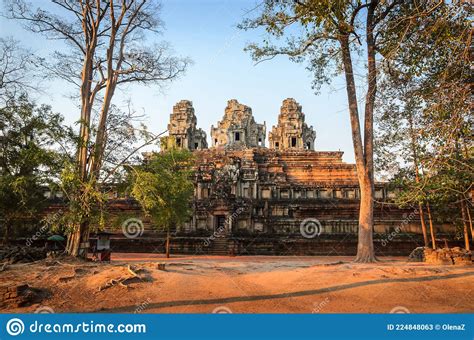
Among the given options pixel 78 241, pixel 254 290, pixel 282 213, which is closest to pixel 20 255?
pixel 78 241

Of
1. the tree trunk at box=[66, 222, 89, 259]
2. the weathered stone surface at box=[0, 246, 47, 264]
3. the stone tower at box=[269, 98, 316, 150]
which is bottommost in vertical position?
the weathered stone surface at box=[0, 246, 47, 264]

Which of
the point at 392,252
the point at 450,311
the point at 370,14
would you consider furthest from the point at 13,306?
the point at 392,252

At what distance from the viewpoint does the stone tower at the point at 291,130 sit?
5202cm

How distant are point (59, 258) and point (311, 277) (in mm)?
9005

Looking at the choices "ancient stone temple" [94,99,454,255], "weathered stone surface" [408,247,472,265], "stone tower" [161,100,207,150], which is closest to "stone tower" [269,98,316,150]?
"stone tower" [161,100,207,150]

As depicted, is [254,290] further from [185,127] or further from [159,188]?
[185,127]

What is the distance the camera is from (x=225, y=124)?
A: 55312 mm

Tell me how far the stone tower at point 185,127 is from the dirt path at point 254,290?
42.4 meters

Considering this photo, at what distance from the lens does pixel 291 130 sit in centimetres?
5206

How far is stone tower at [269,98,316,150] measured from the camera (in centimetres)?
5202

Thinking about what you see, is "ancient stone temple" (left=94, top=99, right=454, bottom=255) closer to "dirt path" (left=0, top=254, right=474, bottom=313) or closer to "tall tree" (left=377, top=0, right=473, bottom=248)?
"tall tree" (left=377, top=0, right=473, bottom=248)

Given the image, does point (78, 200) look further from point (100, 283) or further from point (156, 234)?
point (156, 234)

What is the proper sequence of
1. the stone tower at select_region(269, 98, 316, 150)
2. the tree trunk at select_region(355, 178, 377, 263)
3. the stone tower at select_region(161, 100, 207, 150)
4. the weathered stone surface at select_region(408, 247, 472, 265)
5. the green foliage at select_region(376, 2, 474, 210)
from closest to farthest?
1. the green foliage at select_region(376, 2, 474, 210)
2. the tree trunk at select_region(355, 178, 377, 263)
3. the weathered stone surface at select_region(408, 247, 472, 265)
4. the stone tower at select_region(269, 98, 316, 150)
5. the stone tower at select_region(161, 100, 207, 150)

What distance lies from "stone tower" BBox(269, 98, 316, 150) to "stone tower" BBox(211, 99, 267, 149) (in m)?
2.69
